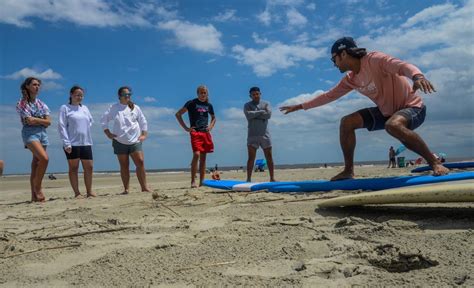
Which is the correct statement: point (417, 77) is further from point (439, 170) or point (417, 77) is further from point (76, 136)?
point (76, 136)

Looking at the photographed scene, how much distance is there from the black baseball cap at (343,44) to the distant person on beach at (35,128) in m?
3.95

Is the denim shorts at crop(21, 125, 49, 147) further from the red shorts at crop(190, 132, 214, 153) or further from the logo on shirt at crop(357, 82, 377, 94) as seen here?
the logo on shirt at crop(357, 82, 377, 94)

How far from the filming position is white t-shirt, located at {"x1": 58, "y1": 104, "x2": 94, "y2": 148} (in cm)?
558

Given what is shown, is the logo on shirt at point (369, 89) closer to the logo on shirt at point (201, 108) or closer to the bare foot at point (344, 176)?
the bare foot at point (344, 176)

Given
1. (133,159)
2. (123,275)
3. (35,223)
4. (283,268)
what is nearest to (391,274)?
(283,268)

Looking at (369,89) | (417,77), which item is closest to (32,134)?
(369,89)

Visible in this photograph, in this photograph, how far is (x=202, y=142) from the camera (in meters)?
6.53

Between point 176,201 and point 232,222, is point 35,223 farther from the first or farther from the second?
point 232,222

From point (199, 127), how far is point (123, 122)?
4.07ft

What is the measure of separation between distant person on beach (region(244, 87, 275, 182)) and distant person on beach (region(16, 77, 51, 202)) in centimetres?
307

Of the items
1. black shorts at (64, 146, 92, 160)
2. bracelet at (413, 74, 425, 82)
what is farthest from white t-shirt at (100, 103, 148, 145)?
bracelet at (413, 74, 425, 82)

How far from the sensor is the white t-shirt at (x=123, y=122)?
6.02 m

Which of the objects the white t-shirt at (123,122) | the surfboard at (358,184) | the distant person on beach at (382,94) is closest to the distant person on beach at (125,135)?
the white t-shirt at (123,122)

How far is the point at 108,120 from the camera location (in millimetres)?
6117
